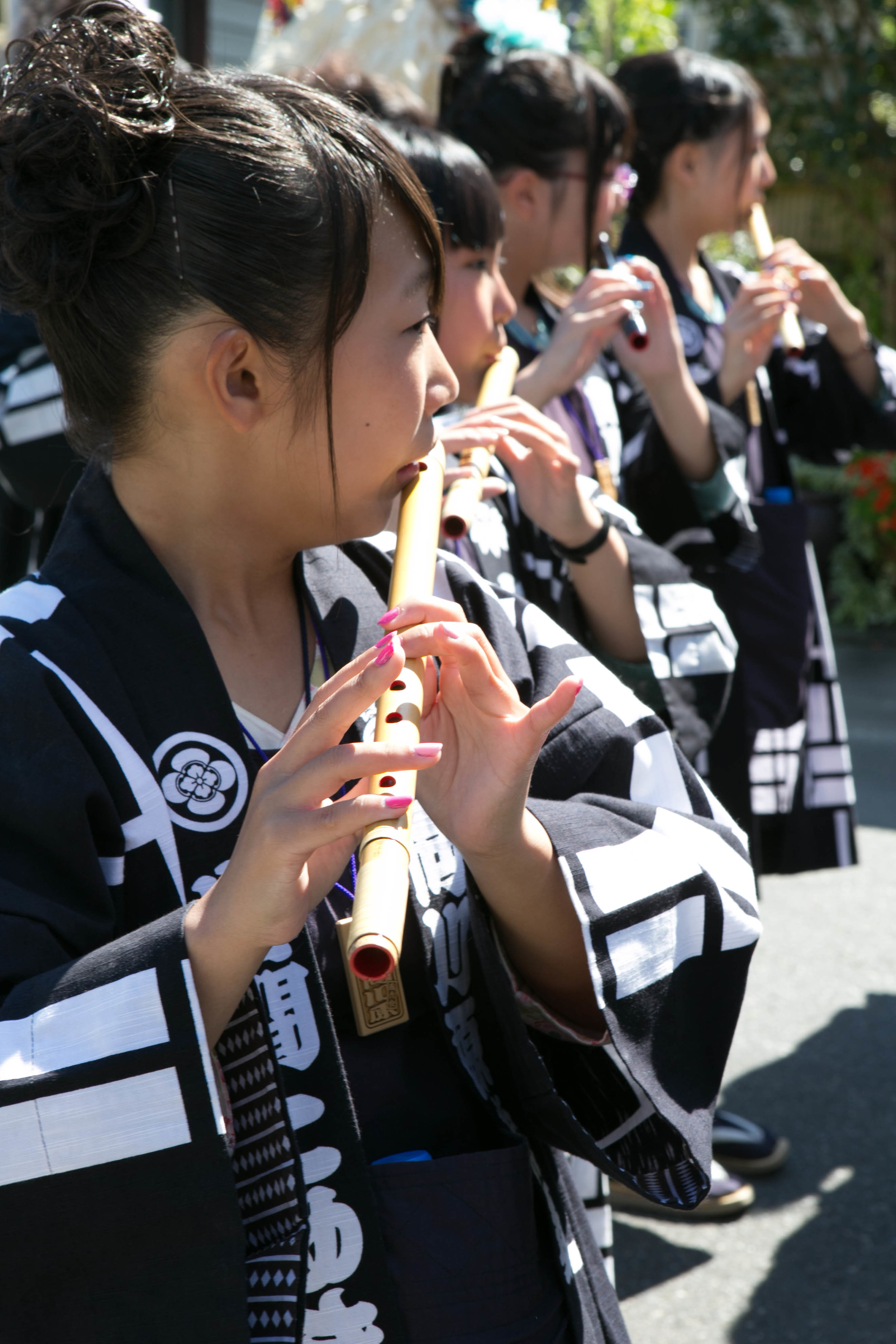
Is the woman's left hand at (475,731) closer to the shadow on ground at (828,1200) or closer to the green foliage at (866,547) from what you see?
the shadow on ground at (828,1200)

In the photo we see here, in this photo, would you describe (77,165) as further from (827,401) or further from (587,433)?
(827,401)

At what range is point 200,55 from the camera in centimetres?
586

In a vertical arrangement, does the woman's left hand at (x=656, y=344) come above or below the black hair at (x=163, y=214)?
below

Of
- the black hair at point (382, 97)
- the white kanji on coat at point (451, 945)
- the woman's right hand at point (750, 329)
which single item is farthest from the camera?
the woman's right hand at point (750, 329)

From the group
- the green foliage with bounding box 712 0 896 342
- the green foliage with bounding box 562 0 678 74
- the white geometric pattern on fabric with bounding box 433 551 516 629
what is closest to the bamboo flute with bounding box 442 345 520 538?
the white geometric pattern on fabric with bounding box 433 551 516 629

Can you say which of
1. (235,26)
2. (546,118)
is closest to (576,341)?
(546,118)

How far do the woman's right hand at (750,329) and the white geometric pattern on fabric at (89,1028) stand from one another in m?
1.99

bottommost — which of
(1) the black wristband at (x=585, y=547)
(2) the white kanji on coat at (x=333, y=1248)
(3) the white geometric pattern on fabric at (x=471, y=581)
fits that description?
(2) the white kanji on coat at (x=333, y=1248)

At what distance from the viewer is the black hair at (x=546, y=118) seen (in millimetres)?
2453

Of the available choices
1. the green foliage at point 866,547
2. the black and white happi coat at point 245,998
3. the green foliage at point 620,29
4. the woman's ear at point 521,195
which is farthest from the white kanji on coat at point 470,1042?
the green foliage at point 620,29

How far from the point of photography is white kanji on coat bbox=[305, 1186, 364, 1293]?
106 centimetres

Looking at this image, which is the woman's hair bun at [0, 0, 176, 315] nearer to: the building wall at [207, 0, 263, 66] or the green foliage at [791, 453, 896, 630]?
the green foliage at [791, 453, 896, 630]

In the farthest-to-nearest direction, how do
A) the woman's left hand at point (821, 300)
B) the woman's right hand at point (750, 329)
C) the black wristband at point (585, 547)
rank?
the woman's left hand at point (821, 300) → the woman's right hand at point (750, 329) → the black wristband at point (585, 547)

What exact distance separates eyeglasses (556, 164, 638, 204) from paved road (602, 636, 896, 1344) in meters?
2.04
